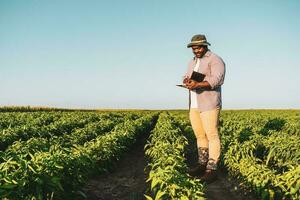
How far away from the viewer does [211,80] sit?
23.9 feet

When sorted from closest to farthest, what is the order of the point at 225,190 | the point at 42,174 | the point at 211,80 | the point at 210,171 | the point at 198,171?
1. the point at 42,174
2. the point at 225,190
3. the point at 211,80
4. the point at 210,171
5. the point at 198,171

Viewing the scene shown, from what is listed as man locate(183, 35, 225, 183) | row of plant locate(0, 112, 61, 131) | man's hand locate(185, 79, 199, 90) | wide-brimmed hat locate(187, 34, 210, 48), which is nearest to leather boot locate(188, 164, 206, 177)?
man locate(183, 35, 225, 183)

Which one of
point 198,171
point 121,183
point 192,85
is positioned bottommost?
point 121,183

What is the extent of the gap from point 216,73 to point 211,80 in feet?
0.48

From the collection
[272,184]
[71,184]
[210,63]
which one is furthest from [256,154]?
[71,184]

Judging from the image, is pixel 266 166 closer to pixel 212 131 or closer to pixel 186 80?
pixel 212 131

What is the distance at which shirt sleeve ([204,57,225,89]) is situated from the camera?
7285 millimetres

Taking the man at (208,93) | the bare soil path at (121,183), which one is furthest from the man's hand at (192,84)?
the bare soil path at (121,183)

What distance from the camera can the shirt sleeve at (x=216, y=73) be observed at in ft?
23.9

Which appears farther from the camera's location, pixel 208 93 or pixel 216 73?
pixel 208 93

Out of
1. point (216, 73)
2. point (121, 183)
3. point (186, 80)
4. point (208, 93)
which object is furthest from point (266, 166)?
point (121, 183)

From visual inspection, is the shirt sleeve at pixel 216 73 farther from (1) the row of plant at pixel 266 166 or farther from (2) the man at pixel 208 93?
(1) the row of plant at pixel 266 166

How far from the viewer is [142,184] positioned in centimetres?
765

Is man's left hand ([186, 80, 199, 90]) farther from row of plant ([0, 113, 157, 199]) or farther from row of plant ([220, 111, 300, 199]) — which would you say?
row of plant ([0, 113, 157, 199])
